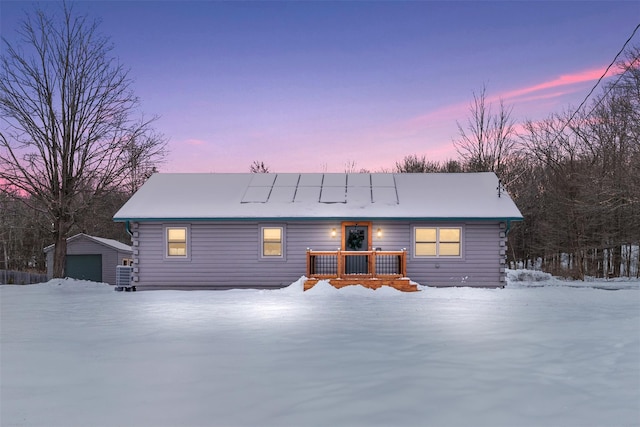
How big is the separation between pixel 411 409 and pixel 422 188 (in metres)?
14.6

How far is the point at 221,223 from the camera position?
16781 millimetres

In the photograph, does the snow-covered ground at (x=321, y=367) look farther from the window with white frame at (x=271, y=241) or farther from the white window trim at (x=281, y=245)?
the window with white frame at (x=271, y=241)

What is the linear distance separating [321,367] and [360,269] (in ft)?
36.3

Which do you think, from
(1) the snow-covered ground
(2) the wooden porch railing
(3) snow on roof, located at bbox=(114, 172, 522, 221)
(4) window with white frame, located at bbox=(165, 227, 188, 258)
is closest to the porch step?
(2) the wooden porch railing

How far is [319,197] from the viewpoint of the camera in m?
17.7

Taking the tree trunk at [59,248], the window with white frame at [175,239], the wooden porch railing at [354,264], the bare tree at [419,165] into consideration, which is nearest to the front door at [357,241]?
the wooden porch railing at [354,264]

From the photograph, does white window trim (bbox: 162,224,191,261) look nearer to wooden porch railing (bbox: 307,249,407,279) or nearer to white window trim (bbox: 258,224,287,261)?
white window trim (bbox: 258,224,287,261)

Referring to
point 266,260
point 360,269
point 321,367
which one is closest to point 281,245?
point 266,260

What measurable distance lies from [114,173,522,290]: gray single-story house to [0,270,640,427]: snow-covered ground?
16.6ft

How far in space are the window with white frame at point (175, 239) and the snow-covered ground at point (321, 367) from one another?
17.9ft

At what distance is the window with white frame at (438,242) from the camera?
16.7 metres

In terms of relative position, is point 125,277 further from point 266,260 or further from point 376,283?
point 376,283

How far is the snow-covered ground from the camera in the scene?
14.4ft

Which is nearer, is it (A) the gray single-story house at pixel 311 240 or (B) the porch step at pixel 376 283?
(B) the porch step at pixel 376 283
